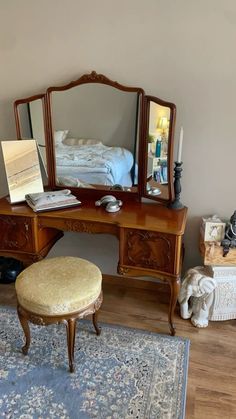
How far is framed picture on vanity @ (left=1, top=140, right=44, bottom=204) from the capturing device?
2186mm

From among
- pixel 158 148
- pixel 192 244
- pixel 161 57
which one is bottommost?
pixel 192 244

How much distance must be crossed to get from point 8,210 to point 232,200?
1.39 m

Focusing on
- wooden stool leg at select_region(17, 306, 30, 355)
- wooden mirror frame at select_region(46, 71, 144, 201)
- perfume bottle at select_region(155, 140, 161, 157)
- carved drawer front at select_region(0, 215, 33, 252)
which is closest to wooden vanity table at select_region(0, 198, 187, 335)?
carved drawer front at select_region(0, 215, 33, 252)

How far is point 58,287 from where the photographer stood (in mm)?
1727

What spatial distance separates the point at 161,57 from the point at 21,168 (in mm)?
1093

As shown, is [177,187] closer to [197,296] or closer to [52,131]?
[197,296]

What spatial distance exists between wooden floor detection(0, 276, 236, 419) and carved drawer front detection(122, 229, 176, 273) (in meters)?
0.47

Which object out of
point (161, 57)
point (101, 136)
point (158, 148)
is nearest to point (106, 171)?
point (101, 136)

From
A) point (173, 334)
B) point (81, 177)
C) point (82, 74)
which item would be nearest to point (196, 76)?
point (82, 74)

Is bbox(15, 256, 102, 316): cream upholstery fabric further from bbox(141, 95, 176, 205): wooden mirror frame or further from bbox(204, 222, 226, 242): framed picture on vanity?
bbox(204, 222, 226, 242): framed picture on vanity

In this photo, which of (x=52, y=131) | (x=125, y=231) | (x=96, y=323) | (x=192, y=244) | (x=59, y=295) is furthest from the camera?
(x=192, y=244)

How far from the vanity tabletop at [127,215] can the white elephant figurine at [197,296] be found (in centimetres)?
41

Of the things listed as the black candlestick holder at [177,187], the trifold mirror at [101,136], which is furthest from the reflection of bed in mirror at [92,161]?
the black candlestick holder at [177,187]

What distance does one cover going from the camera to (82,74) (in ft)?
7.25
